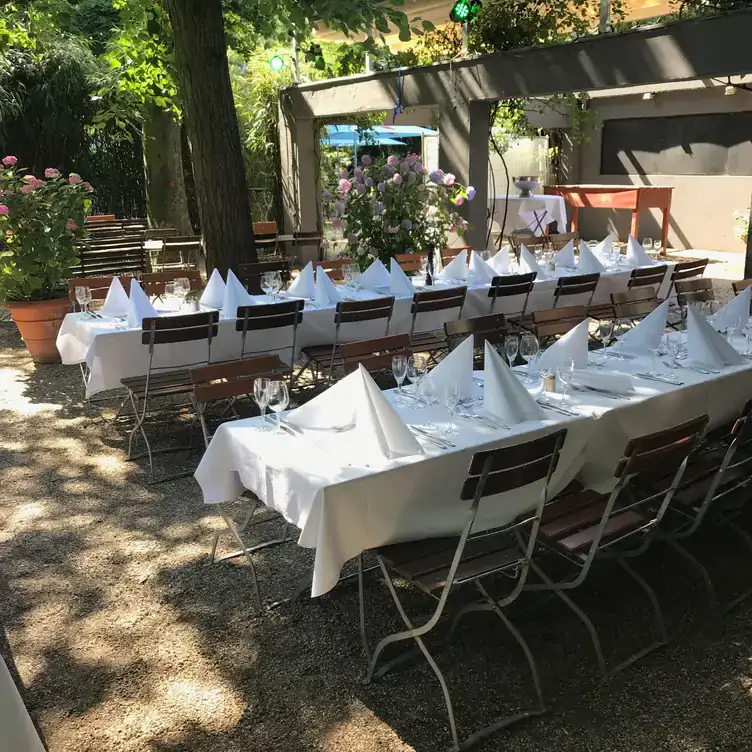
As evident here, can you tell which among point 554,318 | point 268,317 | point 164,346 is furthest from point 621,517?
point 164,346

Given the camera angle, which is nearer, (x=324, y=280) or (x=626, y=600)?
(x=626, y=600)

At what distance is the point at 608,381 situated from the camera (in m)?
4.04

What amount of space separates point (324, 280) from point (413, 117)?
11142 mm

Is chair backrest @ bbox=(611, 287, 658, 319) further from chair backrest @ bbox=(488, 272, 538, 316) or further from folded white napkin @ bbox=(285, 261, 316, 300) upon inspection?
folded white napkin @ bbox=(285, 261, 316, 300)

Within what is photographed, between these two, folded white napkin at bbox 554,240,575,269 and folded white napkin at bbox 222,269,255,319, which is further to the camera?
folded white napkin at bbox 554,240,575,269

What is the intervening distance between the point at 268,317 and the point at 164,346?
2.53ft

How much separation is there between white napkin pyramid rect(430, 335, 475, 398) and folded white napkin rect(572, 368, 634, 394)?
1.97 ft

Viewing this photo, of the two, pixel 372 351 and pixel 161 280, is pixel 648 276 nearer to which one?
pixel 372 351

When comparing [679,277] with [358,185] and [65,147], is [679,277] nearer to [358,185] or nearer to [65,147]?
[358,185]

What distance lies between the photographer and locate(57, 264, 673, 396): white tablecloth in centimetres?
559

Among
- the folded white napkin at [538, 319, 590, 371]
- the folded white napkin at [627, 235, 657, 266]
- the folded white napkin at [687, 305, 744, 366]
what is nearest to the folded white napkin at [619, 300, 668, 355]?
the folded white napkin at [687, 305, 744, 366]

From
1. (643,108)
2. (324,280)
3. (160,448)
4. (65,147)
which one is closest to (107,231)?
(65,147)

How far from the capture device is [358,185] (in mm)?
8414

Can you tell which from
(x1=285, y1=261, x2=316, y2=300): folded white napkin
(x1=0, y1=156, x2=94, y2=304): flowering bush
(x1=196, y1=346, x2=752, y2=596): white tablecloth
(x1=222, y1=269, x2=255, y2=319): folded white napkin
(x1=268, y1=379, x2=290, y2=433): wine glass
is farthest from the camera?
(x1=0, y1=156, x2=94, y2=304): flowering bush
